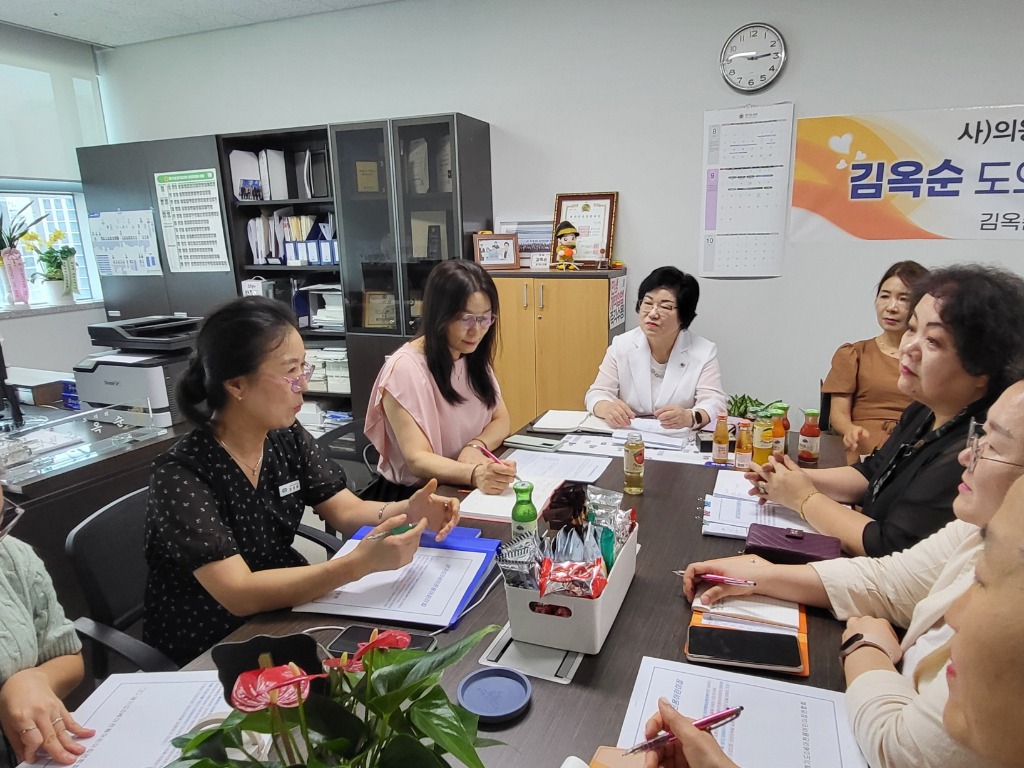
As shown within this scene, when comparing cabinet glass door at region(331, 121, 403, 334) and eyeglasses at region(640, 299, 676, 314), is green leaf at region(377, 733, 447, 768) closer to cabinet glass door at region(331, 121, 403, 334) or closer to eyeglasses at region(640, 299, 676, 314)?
eyeglasses at region(640, 299, 676, 314)

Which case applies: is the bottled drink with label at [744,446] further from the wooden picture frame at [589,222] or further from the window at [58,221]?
the window at [58,221]

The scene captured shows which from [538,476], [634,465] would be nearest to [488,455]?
[538,476]

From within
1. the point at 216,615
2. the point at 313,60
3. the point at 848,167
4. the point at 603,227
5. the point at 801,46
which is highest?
the point at 313,60

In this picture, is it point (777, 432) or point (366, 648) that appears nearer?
point (366, 648)

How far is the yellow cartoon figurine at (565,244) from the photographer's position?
353cm

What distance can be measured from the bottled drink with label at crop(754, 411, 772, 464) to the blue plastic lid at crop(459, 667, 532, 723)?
1045 millimetres

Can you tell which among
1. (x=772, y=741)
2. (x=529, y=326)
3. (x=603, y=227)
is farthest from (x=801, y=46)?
(x=772, y=741)

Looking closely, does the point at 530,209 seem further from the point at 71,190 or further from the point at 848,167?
the point at 71,190

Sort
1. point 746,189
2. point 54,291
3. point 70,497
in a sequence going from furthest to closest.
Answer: point 54,291 → point 746,189 → point 70,497

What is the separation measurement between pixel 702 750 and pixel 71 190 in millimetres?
5446

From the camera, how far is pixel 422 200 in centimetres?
365

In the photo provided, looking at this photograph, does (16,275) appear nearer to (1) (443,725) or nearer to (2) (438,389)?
(2) (438,389)

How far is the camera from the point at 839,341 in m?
3.30

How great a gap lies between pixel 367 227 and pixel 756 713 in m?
3.46
